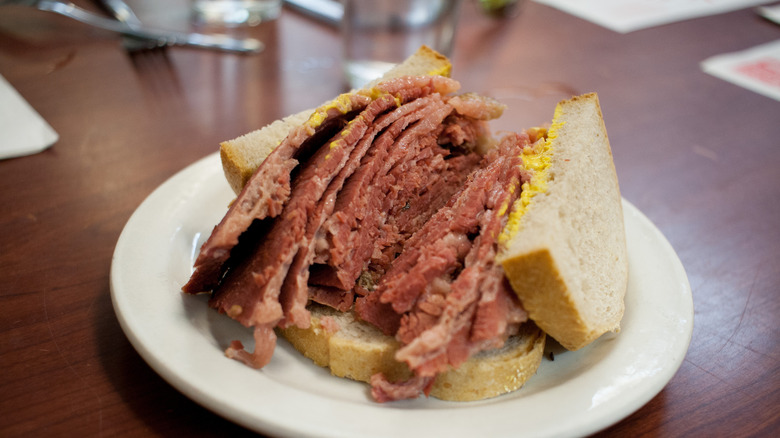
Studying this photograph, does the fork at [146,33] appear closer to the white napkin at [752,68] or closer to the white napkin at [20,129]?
the white napkin at [20,129]

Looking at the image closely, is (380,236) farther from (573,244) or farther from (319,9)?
(319,9)

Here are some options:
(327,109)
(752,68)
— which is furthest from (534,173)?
(752,68)

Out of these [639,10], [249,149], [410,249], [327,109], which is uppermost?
[327,109]

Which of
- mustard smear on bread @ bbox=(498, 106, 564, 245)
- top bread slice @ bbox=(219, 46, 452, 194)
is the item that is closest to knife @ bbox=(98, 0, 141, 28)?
top bread slice @ bbox=(219, 46, 452, 194)

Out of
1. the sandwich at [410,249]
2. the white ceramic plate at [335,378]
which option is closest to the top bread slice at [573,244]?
the sandwich at [410,249]

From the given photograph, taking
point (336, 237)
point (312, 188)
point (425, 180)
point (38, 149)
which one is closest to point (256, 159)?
point (312, 188)

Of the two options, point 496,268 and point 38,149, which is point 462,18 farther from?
point 496,268
